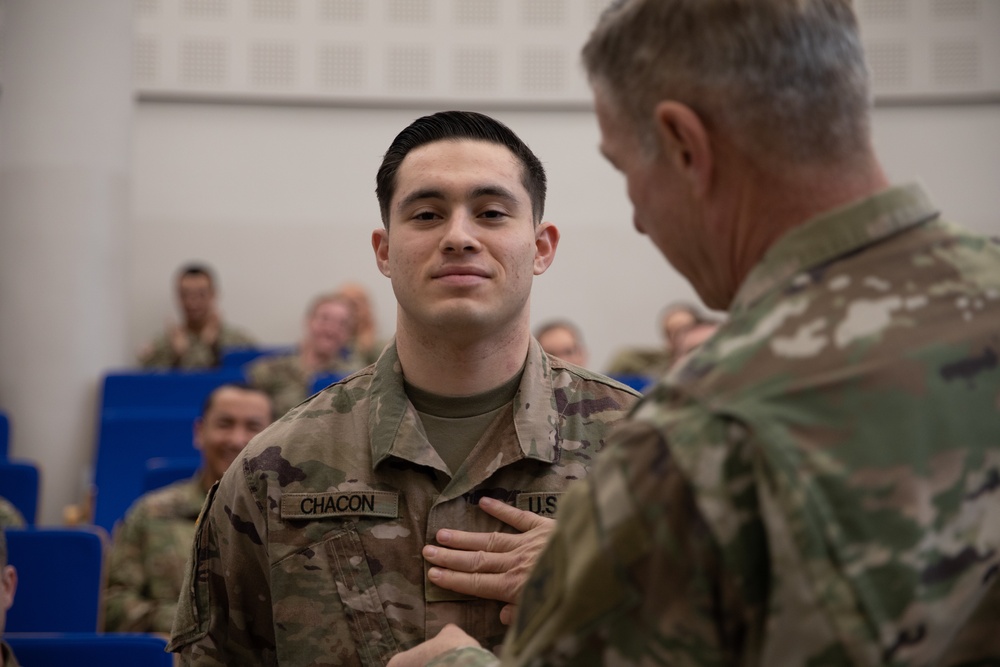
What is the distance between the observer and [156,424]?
15.7 ft

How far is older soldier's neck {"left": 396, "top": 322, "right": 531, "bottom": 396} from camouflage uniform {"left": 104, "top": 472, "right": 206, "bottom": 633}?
1947mm

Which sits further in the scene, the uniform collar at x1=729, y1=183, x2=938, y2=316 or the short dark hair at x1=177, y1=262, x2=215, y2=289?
the short dark hair at x1=177, y1=262, x2=215, y2=289

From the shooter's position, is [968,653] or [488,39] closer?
[968,653]

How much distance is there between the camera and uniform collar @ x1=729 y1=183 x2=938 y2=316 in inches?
40.0

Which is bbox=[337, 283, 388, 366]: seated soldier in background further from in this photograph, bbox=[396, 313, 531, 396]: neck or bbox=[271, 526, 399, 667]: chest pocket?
bbox=[271, 526, 399, 667]: chest pocket

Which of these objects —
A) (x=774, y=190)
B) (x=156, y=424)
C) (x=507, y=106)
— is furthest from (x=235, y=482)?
(x=507, y=106)

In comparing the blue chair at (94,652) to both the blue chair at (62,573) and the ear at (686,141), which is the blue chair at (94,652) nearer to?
the blue chair at (62,573)

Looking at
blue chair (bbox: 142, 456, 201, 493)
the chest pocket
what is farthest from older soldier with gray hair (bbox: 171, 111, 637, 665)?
blue chair (bbox: 142, 456, 201, 493)

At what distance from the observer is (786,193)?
3.42 ft

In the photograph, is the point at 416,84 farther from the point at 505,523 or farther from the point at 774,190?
the point at 774,190

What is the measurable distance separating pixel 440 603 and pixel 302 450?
0.32m

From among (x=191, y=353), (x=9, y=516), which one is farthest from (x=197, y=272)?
(x=9, y=516)

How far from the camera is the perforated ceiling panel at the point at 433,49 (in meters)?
7.35

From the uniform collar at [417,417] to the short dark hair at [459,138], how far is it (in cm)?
25
